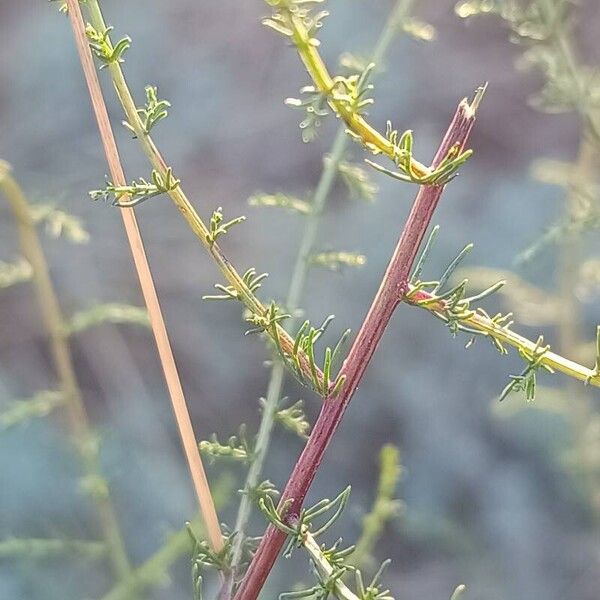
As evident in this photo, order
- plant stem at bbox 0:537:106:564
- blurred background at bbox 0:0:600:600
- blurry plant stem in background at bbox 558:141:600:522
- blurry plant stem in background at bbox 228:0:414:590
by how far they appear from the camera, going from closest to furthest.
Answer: blurry plant stem in background at bbox 228:0:414:590 → plant stem at bbox 0:537:106:564 → blurry plant stem in background at bbox 558:141:600:522 → blurred background at bbox 0:0:600:600

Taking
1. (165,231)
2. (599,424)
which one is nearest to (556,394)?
(599,424)

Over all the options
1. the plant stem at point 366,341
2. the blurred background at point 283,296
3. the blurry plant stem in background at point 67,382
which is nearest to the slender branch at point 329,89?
the plant stem at point 366,341

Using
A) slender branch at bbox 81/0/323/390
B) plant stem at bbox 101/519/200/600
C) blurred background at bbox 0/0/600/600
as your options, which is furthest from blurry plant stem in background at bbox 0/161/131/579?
slender branch at bbox 81/0/323/390

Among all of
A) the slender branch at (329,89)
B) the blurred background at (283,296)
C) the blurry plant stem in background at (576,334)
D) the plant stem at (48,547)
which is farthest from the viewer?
the blurred background at (283,296)

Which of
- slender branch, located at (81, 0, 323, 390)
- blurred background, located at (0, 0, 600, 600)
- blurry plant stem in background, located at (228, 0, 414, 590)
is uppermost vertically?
slender branch, located at (81, 0, 323, 390)

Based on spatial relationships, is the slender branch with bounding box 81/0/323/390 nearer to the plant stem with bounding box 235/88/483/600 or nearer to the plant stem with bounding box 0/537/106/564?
the plant stem with bounding box 235/88/483/600

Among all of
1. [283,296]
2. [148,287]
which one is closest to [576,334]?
[283,296]

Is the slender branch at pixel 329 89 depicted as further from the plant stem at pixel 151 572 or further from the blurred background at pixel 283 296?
the blurred background at pixel 283 296
